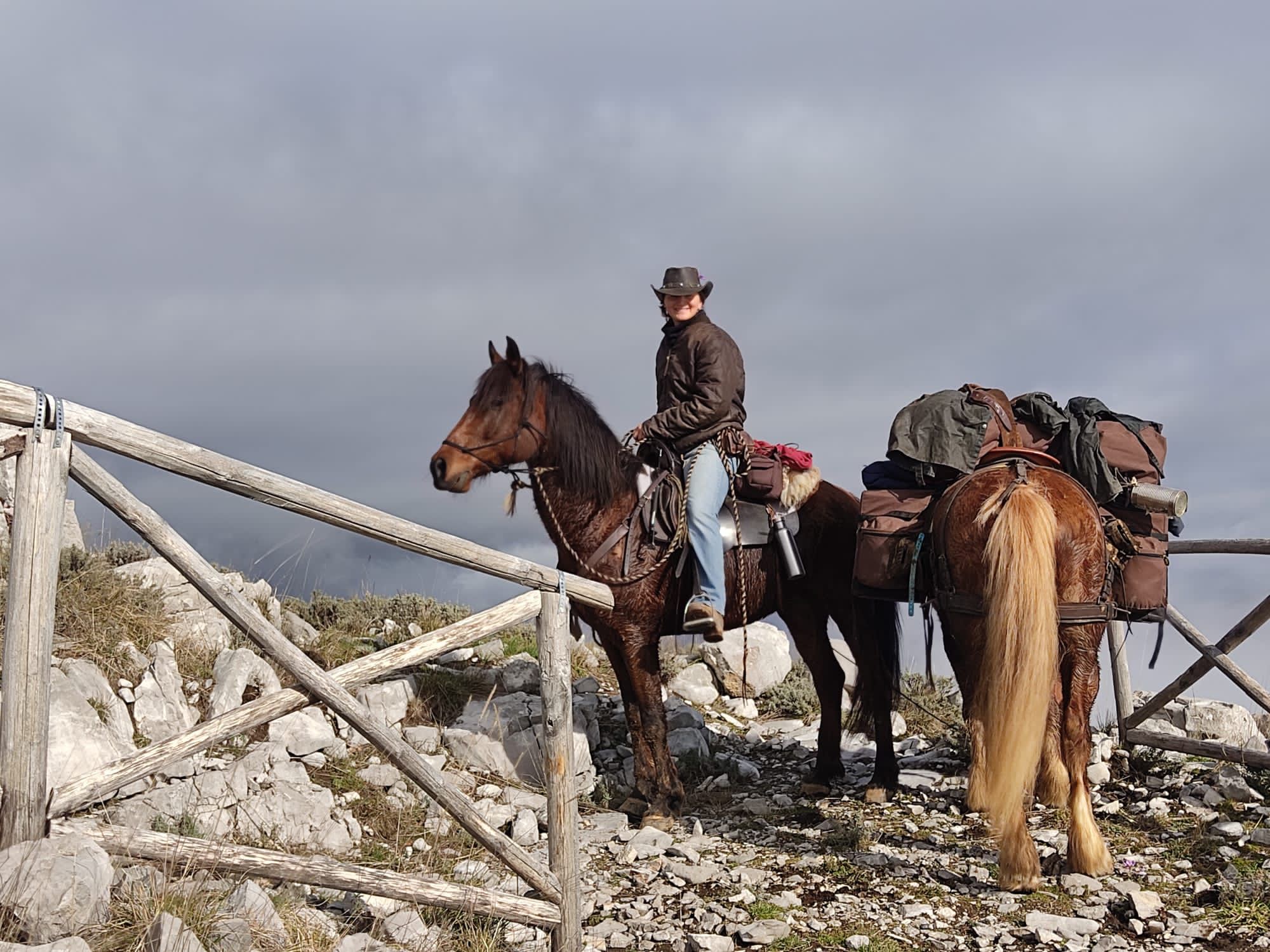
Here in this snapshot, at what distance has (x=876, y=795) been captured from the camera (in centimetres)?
820

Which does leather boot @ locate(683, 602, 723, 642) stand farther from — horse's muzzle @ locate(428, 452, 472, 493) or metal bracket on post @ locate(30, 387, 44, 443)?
metal bracket on post @ locate(30, 387, 44, 443)

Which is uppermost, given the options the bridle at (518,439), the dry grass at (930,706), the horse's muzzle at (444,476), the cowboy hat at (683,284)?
the cowboy hat at (683,284)

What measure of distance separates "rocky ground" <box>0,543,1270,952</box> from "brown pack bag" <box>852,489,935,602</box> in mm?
1724

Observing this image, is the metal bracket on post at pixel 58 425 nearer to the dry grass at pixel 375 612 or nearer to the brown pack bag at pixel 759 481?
the brown pack bag at pixel 759 481

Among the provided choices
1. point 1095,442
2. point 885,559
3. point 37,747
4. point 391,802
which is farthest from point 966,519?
point 37,747

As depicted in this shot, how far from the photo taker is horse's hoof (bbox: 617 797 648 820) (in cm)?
780

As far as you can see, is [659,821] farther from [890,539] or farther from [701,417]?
[701,417]

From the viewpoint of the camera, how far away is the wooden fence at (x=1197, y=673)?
8203 mm

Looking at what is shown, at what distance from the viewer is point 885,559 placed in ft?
23.1

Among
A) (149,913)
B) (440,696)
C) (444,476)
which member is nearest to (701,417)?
(444,476)

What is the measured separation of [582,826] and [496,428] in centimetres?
298

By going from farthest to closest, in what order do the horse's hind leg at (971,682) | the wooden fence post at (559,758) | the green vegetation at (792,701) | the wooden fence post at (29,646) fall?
the green vegetation at (792,701), the horse's hind leg at (971,682), the wooden fence post at (559,758), the wooden fence post at (29,646)

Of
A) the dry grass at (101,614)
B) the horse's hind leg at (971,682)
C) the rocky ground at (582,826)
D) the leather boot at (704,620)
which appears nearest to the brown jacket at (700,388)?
the leather boot at (704,620)

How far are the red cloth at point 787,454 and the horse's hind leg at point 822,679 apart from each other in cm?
113
